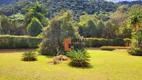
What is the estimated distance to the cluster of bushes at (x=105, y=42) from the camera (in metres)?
35.4

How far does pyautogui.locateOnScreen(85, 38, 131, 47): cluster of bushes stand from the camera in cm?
3544

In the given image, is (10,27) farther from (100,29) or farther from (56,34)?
(56,34)

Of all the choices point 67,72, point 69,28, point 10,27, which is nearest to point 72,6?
point 10,27

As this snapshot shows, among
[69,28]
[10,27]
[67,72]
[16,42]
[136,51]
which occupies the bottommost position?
[136,51]

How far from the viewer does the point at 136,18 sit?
1373 inches

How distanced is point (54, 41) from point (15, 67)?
26.0ft

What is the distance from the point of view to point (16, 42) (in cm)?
2923

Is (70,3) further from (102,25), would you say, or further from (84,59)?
(84,59)

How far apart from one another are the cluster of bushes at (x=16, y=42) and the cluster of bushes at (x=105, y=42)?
9.16m

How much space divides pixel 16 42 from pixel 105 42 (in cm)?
1525

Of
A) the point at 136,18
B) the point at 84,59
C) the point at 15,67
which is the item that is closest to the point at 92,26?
the point at 136,18

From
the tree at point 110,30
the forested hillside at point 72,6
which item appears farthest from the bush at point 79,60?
the forested hillside at point 72,6

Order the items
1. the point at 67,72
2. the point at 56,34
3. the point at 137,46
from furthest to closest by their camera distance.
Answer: the point at 137,46 → the point at 56,34 → the point at 67,72

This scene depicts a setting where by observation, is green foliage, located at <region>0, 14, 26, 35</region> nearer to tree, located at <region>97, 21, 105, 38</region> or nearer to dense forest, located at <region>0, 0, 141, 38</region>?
dense forest, located at <region>0, 0, 141, 38</region>
